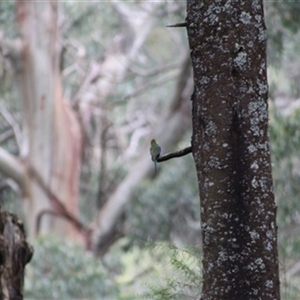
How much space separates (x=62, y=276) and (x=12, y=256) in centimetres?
582

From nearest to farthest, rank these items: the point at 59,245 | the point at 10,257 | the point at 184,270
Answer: the point at 184,270 < the point at 10,257 < the point at 59,245

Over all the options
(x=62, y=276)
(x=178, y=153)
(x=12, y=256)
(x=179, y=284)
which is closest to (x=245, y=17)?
(x=178, y=153)

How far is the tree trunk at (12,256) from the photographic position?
4020 mm

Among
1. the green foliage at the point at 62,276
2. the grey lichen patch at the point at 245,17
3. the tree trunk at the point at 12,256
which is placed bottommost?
the green foliage at the point at 62,276

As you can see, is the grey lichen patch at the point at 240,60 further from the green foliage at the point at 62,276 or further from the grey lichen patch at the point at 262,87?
the green foliage at the point at 62,276

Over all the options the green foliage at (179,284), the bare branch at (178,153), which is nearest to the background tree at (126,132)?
the green foliage at (179,284)

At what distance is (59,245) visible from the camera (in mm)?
10273

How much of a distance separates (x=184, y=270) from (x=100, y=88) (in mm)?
10432

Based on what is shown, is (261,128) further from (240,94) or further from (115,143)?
(115,143)

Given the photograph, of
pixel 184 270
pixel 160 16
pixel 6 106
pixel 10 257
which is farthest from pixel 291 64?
pixel 184 270

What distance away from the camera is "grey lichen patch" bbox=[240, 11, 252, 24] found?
2564 mm

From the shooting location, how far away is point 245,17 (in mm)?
2568

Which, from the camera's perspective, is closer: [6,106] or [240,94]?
[240,94]

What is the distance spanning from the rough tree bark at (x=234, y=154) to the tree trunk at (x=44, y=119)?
30.3ft
